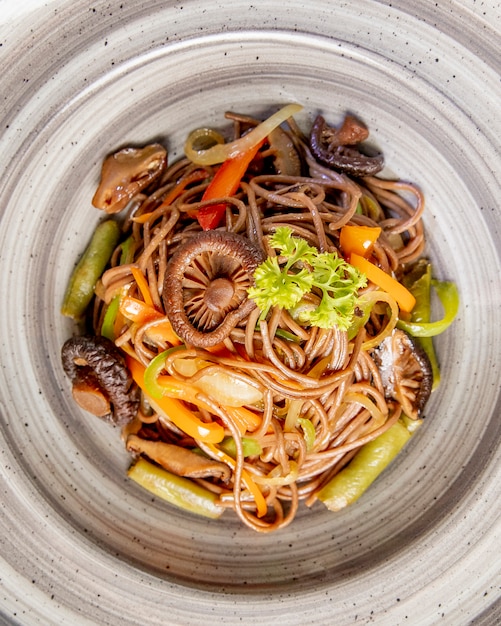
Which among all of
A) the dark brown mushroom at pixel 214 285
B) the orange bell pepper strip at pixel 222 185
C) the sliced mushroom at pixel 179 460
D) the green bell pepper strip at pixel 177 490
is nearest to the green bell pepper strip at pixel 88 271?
the orange bell pepper strip at pixel 222 185

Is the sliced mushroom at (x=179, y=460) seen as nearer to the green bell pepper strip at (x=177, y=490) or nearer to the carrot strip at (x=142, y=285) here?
the green bell pepper strip at (x=177, y=490)

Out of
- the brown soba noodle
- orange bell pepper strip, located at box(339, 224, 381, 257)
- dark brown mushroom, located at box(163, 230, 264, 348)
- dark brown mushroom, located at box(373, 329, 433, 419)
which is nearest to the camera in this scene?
dark brown mushroom, located at box(163, 230, 264, 348)

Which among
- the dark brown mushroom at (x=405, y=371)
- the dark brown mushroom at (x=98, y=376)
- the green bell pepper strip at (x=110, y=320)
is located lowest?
the dark brown mushroom at (x=405, y=371)

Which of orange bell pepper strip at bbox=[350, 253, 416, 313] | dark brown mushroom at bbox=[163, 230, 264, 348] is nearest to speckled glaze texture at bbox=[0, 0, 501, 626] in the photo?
orange bell pepper strip at bbox=[350, 253, 416, 313]

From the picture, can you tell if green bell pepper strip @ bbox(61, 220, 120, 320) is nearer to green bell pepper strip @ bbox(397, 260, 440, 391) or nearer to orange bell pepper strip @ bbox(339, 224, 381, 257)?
orange bell pepper strip @ bbox(339, 224, 381, 257)

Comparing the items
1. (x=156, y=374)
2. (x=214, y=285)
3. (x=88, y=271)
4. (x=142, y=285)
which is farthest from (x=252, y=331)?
(x=88, y=271)

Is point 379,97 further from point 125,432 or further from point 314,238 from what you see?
point 125,432
